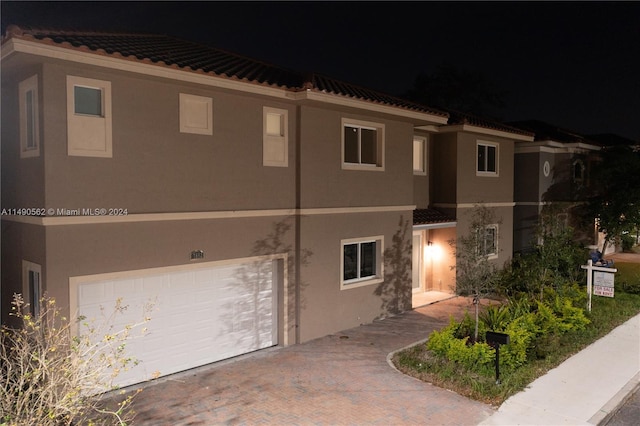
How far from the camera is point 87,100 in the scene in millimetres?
8914

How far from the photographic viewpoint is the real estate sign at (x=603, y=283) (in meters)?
14.4

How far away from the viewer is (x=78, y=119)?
8695 millimetres

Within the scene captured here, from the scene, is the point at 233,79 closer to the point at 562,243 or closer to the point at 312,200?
the point at 312,200

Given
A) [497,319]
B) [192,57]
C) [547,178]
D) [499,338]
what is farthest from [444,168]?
[192,57]

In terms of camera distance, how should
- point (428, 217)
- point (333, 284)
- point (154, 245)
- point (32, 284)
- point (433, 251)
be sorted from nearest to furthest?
point (32, 284) < point (154, 245) < point (333, 284) < point (428, 217) < point (433, 251)

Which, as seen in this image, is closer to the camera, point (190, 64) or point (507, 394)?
point (507, 394)

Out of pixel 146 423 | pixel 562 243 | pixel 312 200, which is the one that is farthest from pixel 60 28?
pixel 562 243

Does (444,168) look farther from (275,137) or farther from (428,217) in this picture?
(275,137)

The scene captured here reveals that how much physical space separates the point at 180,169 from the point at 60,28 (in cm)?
356

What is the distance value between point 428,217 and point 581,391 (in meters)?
8.41

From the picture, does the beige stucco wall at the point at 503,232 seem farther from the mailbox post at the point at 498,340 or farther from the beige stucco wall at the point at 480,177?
the mailbox post at the point at 498,340

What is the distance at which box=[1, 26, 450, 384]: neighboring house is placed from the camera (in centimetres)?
860

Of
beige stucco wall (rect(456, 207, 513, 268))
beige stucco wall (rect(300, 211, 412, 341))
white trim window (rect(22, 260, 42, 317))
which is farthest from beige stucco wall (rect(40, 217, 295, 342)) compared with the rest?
beige stucco wall (rect(456, 207, 513, 268))

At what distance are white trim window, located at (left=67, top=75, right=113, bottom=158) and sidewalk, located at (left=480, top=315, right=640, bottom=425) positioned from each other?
814 centimetres
